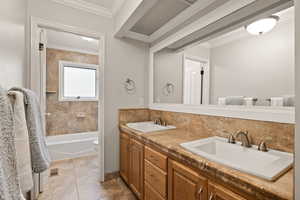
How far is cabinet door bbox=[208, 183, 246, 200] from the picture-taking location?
0.72m

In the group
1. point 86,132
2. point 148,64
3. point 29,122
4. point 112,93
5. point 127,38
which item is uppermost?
point 127,38

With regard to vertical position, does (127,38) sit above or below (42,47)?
above

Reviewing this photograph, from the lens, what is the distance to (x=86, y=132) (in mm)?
3734

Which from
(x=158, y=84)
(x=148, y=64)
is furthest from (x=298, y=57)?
(x=148, y=64)

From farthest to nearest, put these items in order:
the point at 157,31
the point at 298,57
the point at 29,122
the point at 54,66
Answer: the point at 54,66 < the point at 157,31 < the point at 29,122 < the point at 298,57

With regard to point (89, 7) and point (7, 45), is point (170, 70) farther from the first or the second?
point (7, 45)

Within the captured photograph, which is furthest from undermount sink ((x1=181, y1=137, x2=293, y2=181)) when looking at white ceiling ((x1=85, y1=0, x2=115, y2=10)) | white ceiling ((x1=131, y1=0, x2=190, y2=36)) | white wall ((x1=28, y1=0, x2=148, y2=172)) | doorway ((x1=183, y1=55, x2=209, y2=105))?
white ceiling ((x1=85, y1=0, x2=115, y2=10))

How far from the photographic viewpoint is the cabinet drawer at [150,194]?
131cm

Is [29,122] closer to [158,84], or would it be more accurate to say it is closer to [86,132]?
[158,84]

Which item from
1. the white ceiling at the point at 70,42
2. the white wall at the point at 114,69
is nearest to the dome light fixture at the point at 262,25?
the white wall at the point at 114,69

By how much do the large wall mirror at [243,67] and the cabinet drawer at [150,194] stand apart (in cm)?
103

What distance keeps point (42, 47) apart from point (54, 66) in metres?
1.81

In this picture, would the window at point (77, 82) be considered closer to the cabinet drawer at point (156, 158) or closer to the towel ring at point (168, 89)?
the towel ring at point (168, 89)

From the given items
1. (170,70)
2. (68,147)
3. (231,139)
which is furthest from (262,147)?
(68,147)
